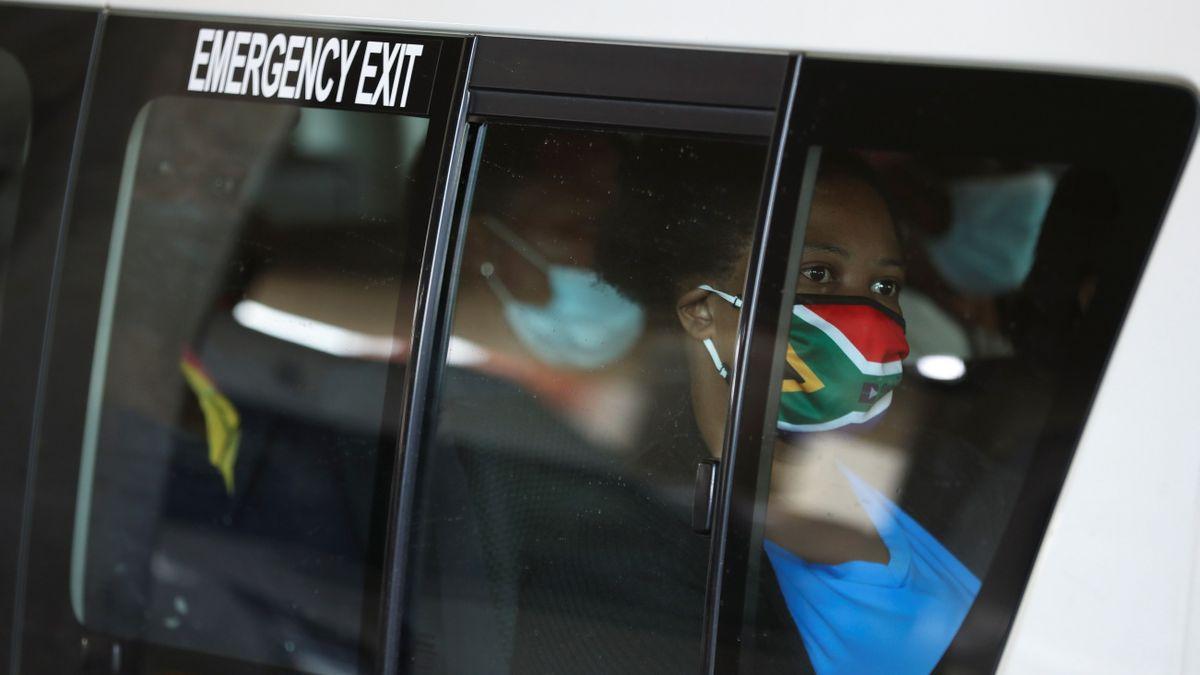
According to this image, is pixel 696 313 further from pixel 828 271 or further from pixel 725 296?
pixel 828 271

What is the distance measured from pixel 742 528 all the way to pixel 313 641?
32.5 inches

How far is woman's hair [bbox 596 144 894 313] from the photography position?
6.10ft

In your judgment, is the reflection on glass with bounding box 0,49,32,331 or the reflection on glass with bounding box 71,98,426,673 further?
the reflection on glass with bounding box 0,49,32,331

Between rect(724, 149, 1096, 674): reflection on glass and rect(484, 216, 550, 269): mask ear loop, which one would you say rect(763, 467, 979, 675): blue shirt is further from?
rect(484, 216, 550, 269): mask ear loop

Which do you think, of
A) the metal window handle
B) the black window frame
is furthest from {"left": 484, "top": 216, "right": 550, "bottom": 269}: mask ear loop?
the black window frame

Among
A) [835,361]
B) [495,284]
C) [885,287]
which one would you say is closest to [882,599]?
[835,361]

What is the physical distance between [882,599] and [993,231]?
0.58 m

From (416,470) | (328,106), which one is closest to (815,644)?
(416,470)

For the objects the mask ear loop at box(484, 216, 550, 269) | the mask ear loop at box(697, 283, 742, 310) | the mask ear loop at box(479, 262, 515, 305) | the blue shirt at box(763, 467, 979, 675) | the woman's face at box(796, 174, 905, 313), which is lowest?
the blue shirt at box(763, 467, 979, 675)

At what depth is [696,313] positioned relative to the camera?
189cm

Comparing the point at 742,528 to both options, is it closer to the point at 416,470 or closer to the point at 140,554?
the point at 416,470

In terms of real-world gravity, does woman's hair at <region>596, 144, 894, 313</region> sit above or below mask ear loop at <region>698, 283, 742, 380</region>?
above

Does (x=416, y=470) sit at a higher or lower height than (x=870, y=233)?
lower

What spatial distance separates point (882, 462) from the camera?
1772 millimetres
